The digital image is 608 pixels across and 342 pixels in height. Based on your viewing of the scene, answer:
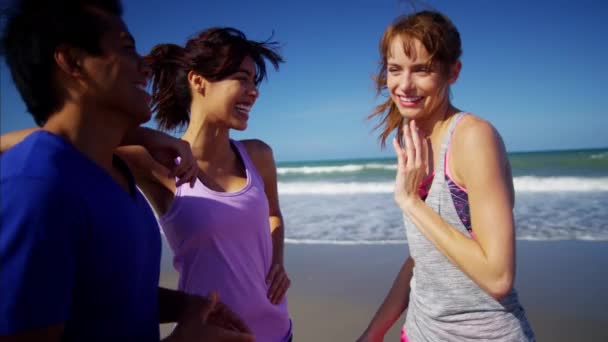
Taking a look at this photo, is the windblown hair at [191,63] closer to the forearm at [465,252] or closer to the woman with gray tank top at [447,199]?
the woman with gray tank top at [447,199]

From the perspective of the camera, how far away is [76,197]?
81 centimetres

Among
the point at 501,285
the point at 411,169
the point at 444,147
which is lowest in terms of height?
the point at 501,285

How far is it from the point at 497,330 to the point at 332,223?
7.50m

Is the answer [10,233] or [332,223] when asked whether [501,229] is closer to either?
[10,233]

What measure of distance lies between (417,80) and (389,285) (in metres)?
3.85

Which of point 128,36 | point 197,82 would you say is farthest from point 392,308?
point 128,36

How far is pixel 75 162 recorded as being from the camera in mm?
867

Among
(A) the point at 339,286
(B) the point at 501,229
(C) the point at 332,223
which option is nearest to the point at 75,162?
(B) the point at 501,229

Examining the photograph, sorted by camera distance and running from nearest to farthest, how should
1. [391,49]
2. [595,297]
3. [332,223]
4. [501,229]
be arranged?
[501,229], [391,49], [595,297], [332,223]

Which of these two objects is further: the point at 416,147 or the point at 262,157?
the point at 262,157

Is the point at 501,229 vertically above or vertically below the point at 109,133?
below

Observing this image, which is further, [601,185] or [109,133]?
[601,185]

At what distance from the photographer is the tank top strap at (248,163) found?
2137 millimetres

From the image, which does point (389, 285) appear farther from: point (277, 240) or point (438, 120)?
point (438, 120)
